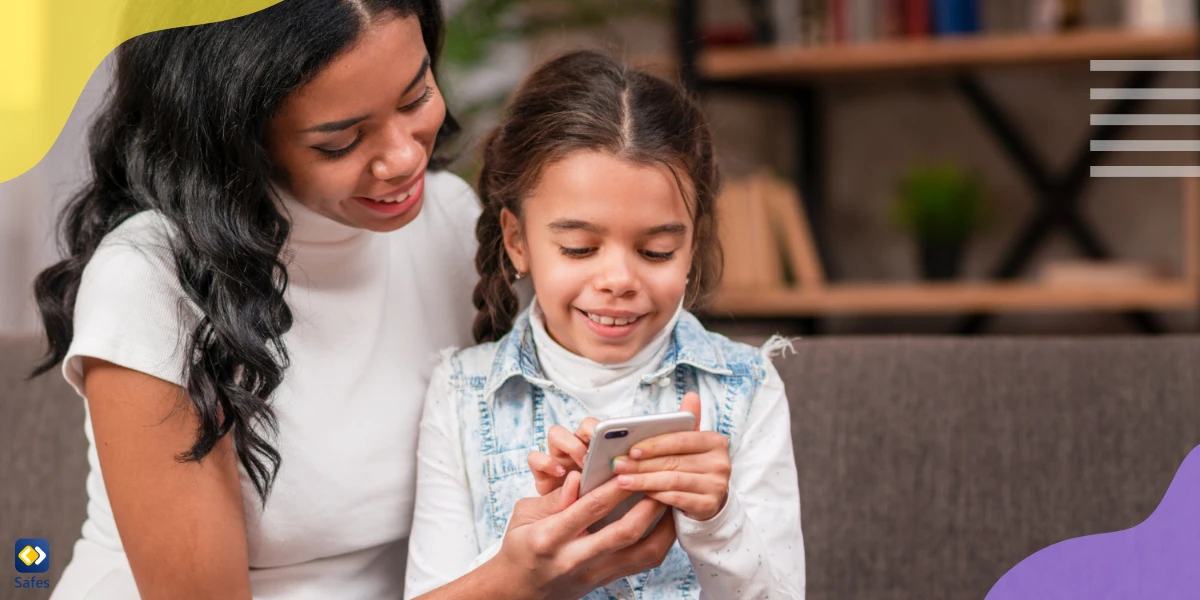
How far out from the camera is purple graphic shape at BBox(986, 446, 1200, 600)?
779 millimetres

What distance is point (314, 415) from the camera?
3.10 feet

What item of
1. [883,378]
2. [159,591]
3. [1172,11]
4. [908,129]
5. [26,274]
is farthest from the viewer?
[908,129]

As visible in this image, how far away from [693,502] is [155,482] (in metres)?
0.39

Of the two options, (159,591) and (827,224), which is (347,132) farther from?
(827,224)

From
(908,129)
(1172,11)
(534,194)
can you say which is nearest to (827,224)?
(908,129)

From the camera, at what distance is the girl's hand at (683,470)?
0.74 meters

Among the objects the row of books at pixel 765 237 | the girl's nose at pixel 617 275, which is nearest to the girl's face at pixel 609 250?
the girl's nose at pixel 617 275

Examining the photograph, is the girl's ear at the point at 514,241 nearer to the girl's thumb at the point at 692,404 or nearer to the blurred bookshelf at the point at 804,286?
the girl's thumb at the point at 692,404

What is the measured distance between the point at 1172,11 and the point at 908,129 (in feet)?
2.05

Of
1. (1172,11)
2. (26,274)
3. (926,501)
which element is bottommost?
(926,501)

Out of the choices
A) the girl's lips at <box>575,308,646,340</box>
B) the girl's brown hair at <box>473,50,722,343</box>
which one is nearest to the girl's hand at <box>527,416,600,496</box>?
the girl's lips at <box>575,308,646,340</box>

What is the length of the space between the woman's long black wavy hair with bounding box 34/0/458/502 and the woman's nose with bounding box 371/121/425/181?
2.9 inches

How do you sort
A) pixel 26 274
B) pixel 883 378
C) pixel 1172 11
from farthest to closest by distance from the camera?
1. pixel 1172 11
2. pixel 883 378
3. pixel 26 274

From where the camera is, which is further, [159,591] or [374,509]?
[374,509]
